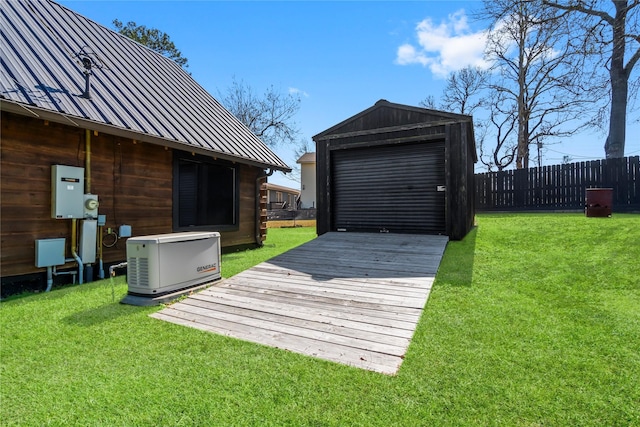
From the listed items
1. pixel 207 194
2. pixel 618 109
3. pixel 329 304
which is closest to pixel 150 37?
pixel 207 194

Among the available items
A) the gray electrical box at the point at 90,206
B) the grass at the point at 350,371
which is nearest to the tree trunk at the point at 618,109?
the grass at the point at 350,371

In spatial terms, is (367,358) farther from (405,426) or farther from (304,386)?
(405,426)

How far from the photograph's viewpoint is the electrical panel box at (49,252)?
14.3 feet

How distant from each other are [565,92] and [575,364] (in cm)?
2065

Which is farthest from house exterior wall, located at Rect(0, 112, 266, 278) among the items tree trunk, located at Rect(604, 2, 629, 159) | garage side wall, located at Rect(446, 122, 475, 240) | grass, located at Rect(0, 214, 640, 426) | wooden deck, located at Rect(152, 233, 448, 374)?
tree trunk, located at Rect(604, 2, 629, 159)

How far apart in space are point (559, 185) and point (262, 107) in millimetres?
21752

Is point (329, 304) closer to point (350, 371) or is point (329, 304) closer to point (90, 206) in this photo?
point (350, 371)

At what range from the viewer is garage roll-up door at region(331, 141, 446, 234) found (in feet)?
23.7

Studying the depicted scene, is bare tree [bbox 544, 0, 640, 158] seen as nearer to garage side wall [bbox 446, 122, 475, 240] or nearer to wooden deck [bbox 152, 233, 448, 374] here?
garage side wall [bbox 446, 122, 475, 240]

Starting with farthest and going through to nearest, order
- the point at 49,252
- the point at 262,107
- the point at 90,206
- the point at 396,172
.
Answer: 1. the point at 262,107
2. the point at 396,172
3. the point at 90,206
4. the point at 49,252

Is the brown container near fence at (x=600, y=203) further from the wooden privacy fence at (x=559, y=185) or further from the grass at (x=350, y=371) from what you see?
the grass at (x=350, y=371)

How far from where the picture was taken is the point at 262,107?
1016 inches

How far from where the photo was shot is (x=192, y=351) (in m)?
2.56

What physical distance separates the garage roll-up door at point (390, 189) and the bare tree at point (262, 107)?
1910cm
